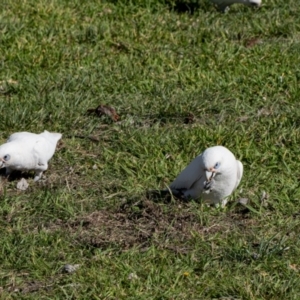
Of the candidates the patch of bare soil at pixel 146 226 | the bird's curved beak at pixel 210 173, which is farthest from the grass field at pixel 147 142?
the bird's curved beak at pixel 210 173

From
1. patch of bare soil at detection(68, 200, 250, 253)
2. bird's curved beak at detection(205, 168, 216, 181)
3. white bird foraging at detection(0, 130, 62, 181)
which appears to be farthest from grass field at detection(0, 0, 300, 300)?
bird's curved beak at detection(205, 168, 216, 181)

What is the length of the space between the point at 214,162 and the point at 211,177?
9 cm

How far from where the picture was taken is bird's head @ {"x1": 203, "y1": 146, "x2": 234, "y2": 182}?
542cm

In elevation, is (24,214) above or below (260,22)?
below

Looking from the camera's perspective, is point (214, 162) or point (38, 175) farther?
point (38, 175)

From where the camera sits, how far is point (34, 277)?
4.91m

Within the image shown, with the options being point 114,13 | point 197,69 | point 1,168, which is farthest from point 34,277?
point 114,13

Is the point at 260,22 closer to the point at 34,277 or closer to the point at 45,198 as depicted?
the point at 45,198

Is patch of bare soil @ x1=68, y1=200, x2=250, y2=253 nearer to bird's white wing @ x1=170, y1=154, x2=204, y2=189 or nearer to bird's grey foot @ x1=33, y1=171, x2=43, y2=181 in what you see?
bird's white wing @ x1=170, y1=154, x2=204, y2=189

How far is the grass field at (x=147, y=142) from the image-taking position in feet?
16.3

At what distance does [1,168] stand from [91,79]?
169 cm

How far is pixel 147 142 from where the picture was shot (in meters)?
6.50

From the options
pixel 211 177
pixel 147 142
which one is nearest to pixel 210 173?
pixel 211 177

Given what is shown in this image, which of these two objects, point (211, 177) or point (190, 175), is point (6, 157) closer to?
point (190, 175)
